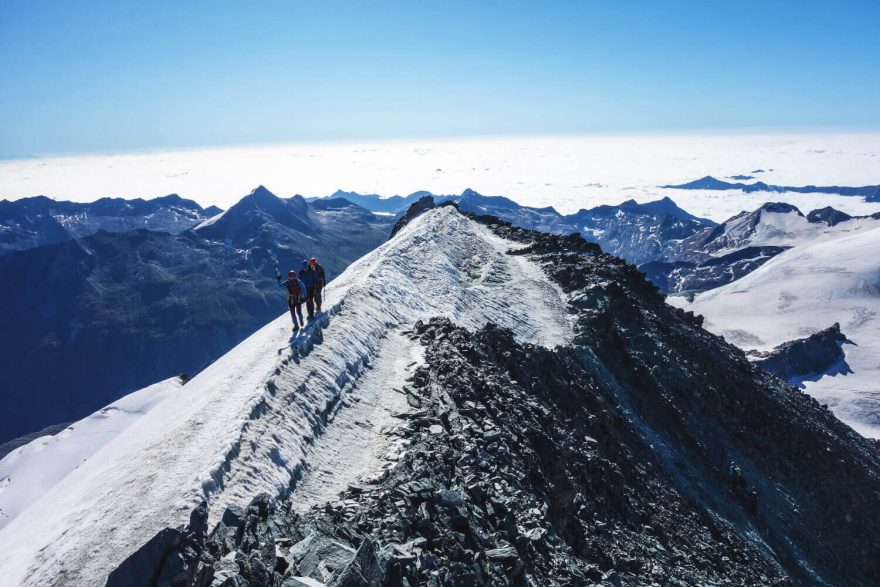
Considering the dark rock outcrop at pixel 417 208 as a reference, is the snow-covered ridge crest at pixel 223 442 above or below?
below

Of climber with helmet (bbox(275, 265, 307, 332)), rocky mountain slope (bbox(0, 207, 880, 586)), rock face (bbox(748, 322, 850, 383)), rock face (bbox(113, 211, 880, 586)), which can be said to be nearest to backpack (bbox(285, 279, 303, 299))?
climber with helmet (bbox(275, 265, 307, 332))

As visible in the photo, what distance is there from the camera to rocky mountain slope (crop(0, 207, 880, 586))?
12.1 metres

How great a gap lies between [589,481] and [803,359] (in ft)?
468

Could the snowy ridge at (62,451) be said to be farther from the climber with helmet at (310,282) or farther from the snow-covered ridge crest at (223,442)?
the climber with helmet at (310,282)

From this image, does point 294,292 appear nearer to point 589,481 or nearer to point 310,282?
point 310,282

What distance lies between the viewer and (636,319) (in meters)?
43.3

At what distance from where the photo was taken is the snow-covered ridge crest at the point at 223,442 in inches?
484

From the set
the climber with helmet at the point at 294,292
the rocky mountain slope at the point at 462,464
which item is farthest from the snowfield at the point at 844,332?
the climber with helmet at the point at 294,292

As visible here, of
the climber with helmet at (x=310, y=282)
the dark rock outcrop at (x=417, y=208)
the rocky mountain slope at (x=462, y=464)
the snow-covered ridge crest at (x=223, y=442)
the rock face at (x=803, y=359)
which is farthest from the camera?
the rock face at (x=803, y=359)

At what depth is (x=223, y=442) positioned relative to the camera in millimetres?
A: 15211

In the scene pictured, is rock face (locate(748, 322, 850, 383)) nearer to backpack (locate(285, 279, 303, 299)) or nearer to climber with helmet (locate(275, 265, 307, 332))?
climber with helmet (locate(275, 265, 307, 332))

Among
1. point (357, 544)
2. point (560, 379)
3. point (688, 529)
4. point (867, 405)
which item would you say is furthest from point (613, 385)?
point (867, 405)

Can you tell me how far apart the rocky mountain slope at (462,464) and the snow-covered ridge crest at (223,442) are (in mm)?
84

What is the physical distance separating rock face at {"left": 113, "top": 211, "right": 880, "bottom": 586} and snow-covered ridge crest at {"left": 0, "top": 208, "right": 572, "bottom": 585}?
165cm
